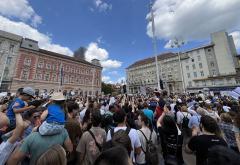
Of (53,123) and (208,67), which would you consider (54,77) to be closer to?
(53,123)

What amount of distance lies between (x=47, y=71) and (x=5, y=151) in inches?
1949

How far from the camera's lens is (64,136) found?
220cm

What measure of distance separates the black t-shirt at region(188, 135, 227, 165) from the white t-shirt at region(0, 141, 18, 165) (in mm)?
3003

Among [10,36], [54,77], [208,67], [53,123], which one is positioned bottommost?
[53,123]

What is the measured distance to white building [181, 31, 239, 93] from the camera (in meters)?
40.9

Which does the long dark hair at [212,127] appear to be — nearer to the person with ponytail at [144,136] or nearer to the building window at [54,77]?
the person with ponytail at [144,136]

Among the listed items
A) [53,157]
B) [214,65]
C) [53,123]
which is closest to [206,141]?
[53,157]

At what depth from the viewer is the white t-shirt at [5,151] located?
173 cm

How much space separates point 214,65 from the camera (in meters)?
47.7

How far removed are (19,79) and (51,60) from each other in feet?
39.8

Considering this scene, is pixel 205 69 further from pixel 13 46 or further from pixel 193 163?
pixel 13 46

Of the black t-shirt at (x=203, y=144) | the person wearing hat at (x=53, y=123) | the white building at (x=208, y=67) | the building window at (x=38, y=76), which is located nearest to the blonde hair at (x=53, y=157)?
the person wearing hat at (x=53, y=123)

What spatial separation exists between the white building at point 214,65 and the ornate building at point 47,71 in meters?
38.1

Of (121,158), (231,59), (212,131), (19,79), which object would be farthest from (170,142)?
(231,59)
